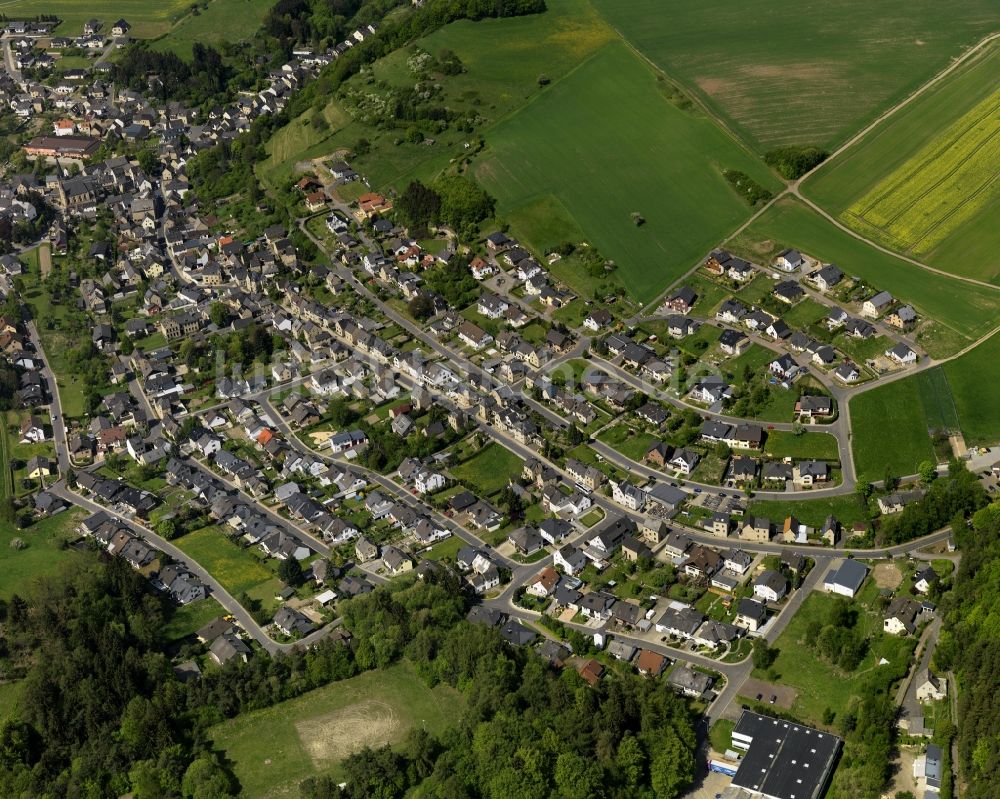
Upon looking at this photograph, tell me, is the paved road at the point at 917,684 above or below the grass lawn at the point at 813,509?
below

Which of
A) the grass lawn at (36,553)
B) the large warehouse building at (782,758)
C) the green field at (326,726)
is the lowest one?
the large warehouse building at (782,758)

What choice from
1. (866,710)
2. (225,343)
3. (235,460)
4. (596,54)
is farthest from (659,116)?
(866,710)

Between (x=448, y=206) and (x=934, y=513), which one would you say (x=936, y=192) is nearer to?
(x=934, y=513)

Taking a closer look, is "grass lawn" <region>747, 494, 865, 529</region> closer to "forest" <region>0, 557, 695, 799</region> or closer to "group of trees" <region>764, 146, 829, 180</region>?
"forest" <region>0, 557, 695, 799</region>

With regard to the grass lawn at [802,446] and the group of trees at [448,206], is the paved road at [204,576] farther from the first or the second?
the group of trees at [448,206]

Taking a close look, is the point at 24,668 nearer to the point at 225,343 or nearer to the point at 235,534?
the point at 235,534

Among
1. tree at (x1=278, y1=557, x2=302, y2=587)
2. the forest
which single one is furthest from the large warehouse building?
tree at (x1=278, y1=557, x2=302, y2=587)

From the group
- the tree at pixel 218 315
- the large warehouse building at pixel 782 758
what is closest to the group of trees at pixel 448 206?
the tree at pixel 218 315
